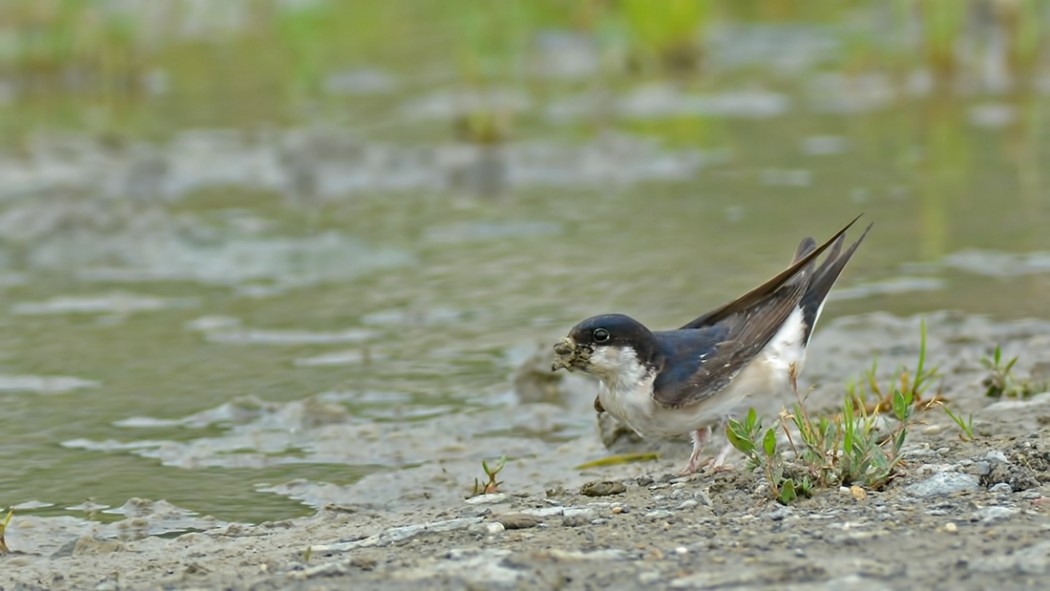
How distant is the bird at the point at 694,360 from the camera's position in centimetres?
491

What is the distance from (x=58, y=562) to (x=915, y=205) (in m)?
5.65

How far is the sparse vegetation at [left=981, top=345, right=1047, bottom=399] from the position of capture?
5.52 meters

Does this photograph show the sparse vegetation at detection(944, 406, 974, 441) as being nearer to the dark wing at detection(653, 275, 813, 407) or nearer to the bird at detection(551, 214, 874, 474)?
the bird at detection(551, 214, 874, 474)

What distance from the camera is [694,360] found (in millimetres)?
4969

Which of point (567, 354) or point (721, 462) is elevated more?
point (567, 354)

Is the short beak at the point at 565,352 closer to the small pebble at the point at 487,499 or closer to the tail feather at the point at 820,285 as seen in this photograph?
the small pebble at the point at 487,499


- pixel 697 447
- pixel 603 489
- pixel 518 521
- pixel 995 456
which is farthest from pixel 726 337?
pixel 518 521

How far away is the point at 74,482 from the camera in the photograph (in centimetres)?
548

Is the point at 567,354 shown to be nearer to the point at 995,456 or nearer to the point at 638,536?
the point at 638,536

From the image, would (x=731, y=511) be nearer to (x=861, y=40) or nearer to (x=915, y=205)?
(x=915, y=205)

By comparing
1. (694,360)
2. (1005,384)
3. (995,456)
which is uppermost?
(694,360)

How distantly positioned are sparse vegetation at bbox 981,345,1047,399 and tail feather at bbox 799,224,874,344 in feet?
1.98

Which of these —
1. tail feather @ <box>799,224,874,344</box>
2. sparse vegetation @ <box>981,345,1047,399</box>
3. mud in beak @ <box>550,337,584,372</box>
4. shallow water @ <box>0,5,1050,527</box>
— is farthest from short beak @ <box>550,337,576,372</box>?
sparse vegetation @ <box>981,345,1047,399</box>

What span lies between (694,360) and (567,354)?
1.23 feet
